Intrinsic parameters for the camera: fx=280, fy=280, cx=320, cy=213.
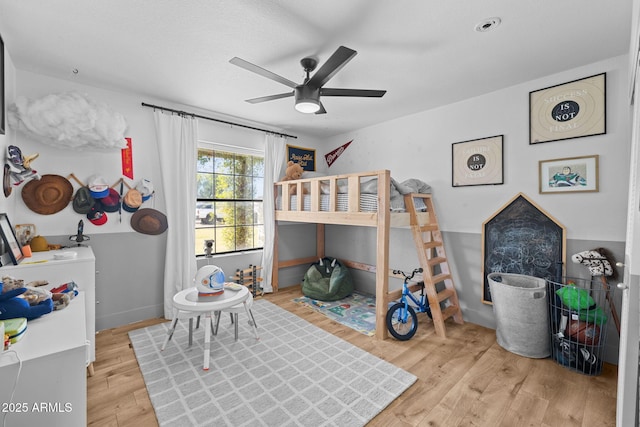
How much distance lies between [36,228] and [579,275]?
464 cm

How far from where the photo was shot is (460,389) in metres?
1.89

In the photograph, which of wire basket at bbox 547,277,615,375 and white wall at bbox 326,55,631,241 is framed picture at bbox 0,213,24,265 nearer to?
white wall at bbox 326,55,631,241

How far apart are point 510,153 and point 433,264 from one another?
1.29m

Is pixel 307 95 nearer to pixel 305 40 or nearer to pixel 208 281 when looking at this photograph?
pixel 305 40

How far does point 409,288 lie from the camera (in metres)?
3.03

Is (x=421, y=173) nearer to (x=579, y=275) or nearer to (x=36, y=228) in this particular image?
(x=579, y=275)

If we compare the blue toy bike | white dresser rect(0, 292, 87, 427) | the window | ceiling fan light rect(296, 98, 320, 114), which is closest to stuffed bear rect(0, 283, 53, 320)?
white dresser rect(0, 292, 87, 427)

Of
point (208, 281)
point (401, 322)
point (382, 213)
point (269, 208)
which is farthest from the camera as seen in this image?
point (269, 208)

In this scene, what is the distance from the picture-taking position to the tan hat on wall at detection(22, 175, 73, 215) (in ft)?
7.86

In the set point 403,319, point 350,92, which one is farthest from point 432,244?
point 350,92

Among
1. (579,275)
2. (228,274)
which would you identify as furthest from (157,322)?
(579,275)

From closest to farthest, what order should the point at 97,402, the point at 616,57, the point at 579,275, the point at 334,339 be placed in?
the point at 97,402, the point at 616,57, the point at 579,275, the point at 334,339

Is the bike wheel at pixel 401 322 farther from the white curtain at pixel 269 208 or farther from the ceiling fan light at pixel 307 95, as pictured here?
the ceiling fan light at pixel 307 95

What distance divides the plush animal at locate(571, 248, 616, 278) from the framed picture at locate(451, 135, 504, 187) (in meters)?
0.87
